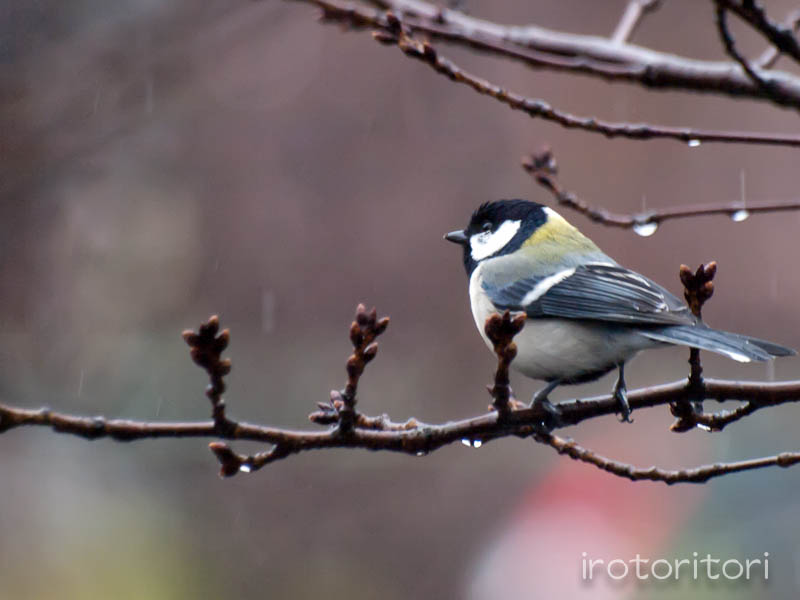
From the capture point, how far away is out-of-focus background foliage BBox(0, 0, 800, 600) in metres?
4.95

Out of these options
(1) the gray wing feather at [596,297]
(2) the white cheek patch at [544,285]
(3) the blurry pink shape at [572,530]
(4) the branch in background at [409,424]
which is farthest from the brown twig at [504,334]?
(3) the blurry pink shape at [572,530]

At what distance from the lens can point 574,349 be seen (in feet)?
8.84

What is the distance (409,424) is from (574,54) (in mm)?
1524

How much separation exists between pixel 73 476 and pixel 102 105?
2798mm

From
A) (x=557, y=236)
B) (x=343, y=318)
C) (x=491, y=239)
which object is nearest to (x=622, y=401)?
(x=557, y=236)

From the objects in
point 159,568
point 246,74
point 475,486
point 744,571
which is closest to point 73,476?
point 159,568

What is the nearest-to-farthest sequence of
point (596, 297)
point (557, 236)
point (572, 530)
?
1. point (596, 297)
2. point (557, 236)
3. point (572, 530)

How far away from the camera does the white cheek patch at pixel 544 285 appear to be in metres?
2.89

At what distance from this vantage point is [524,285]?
2996mm

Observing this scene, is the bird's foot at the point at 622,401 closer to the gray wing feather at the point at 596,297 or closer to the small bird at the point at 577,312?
the small bird at the point at 577,312

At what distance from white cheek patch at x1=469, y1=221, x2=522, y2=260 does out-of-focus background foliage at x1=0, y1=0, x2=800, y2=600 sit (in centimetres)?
186

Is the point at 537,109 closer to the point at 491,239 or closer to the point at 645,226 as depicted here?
the point at 645,226

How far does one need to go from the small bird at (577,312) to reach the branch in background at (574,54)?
612 mm

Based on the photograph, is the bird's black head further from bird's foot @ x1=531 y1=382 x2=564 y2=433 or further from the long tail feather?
bird's foot @ x1=531 y1=382 x2=564 y2=433
